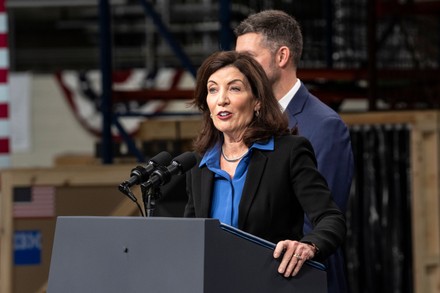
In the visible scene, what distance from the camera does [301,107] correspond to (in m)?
4.19

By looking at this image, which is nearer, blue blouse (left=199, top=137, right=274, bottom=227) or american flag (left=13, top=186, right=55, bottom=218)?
blue blouse (left=199, top=137, right=274, bottom=227)

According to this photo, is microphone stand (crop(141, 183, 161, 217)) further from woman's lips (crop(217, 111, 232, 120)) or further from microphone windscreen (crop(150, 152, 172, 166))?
woman's lips (crop(217, 111, 232, 120))

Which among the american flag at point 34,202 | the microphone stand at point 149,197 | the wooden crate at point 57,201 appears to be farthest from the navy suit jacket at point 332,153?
the american flag at point 34,202

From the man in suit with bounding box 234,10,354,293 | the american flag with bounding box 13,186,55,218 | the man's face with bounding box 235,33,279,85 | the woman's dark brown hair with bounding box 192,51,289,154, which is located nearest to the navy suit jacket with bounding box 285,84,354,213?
the man in suit with bounding box 234,10,354,293

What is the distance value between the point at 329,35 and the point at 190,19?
199 inches

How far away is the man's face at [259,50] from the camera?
4254 mm

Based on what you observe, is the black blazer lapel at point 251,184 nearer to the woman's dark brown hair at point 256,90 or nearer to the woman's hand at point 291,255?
the woman's dark brown hair at point 256,90

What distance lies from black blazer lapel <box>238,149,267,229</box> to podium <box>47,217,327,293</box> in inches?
12.3

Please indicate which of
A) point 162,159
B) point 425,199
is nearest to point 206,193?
point 162,159

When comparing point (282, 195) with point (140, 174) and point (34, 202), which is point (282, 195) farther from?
point (34, 202)

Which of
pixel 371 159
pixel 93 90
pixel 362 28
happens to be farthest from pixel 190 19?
pixel 371 159

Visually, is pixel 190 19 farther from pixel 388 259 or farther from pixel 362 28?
pixel 388 259

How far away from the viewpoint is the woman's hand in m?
3.25

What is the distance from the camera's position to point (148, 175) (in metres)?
3.46
